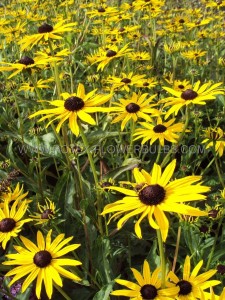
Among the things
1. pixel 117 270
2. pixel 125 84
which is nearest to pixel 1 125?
pixel 125 84

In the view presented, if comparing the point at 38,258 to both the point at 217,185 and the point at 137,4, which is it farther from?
the point at 137,4

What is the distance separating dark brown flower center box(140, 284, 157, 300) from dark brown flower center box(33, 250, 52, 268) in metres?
0.23

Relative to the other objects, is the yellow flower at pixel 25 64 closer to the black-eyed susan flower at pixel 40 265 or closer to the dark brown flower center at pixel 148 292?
the black-eyed susan flower at pixel 40 265

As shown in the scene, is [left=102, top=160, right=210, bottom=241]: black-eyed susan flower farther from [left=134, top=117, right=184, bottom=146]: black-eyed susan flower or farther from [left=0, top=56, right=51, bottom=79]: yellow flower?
[left=0, top=56, right=51, bottom=79]: yellow flower

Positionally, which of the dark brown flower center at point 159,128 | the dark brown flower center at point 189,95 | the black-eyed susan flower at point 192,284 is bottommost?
the black-eyed susan flower at point 192,284

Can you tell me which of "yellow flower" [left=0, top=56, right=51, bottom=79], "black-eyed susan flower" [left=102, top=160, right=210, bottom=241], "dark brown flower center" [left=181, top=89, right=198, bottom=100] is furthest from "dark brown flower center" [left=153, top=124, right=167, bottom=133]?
"black-eyed susan flower" [left=102, top=160, right=210, bottom=241]

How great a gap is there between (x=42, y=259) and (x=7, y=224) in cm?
18

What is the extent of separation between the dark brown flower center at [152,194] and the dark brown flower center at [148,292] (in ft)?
0.63

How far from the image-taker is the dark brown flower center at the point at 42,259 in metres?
1.01

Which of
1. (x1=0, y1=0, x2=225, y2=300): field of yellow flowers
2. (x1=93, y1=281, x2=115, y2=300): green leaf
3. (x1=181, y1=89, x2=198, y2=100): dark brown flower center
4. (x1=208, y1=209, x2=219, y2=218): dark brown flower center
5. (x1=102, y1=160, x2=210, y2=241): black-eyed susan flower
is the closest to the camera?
(x1=102, y1=160, x2=210, y2=241): black-eyed susan flower

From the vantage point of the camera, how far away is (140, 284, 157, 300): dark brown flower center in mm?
917

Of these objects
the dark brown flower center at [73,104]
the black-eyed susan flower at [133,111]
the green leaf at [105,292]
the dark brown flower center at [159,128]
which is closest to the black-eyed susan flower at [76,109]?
the dark brown flower center at [73,104]

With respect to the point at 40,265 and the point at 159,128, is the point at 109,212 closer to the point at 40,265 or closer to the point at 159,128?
the point at 40,265

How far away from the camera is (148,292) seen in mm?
924
